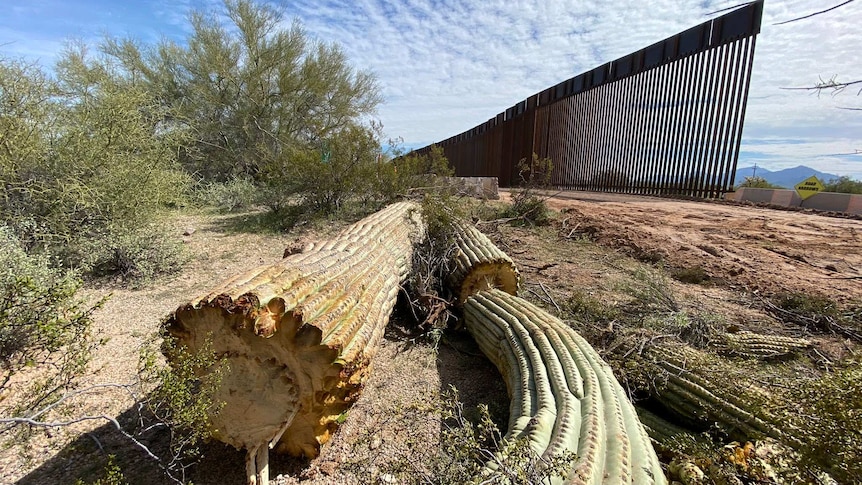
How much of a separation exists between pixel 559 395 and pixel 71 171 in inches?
213

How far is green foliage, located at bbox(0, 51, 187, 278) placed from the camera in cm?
430

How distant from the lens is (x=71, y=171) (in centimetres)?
464

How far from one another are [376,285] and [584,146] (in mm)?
12878

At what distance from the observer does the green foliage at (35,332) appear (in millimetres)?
2055

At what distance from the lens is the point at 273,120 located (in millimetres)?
13164

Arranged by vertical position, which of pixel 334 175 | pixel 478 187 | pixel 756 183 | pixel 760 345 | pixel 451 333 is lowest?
pixel 451 333

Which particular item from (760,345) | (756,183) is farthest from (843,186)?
(760,345)

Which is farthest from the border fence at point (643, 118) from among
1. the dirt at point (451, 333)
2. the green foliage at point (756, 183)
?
the green foliage at point (756, 183)

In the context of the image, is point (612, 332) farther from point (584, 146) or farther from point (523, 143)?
point (523, 143)

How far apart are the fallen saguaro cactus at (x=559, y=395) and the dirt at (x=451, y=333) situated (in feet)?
1.00

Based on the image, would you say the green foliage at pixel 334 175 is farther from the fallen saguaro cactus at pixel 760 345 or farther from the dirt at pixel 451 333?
the fallen saguaro cactus at pixel 760 345

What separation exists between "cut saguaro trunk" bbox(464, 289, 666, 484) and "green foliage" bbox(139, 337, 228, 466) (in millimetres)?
1227

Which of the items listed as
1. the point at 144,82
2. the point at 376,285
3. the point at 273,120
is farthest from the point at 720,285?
the point at 144,82

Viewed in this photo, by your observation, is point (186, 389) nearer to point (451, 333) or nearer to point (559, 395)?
point (559, 395)
